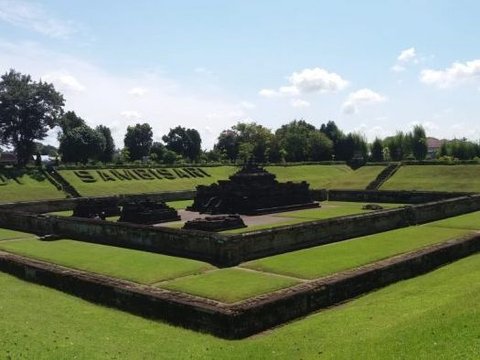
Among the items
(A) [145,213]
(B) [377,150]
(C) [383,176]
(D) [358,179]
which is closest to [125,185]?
(A) [145,213]

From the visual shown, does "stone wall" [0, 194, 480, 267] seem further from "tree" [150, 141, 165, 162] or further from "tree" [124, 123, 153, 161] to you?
"tree" [124, 123, 153, 161]

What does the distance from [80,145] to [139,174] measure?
2047 cm

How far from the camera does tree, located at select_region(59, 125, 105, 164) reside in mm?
60969

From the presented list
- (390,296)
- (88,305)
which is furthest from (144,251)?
(390,296)

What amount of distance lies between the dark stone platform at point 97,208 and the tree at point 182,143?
59935 mm

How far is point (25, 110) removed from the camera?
45.0 metres

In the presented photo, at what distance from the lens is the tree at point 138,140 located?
85812 millimetres

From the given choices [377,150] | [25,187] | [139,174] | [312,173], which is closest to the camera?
[25,187]

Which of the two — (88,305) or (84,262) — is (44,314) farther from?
(84,262)

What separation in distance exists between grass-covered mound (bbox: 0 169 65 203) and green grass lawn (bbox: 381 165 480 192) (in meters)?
24.6

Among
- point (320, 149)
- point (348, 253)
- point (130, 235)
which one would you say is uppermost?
point (320, 149)

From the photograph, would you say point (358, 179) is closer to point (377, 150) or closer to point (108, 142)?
point (377, 150)

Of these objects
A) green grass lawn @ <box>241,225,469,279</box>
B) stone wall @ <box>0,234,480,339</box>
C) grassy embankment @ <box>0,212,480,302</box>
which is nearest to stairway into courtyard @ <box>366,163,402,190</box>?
green grass lawn @ <box>241,225,469,279</box>

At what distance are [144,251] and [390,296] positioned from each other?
892cm
